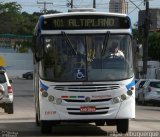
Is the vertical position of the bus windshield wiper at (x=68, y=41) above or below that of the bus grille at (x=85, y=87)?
above

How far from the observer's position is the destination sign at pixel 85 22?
15102 mm

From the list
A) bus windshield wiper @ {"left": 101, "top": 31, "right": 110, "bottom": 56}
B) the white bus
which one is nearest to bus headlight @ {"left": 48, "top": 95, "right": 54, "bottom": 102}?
the white bus

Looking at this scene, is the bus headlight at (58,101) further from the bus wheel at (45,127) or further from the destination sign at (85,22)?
the destination sign at (85,22)

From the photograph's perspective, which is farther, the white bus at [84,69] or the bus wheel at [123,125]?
the bus wheel at [123,125]

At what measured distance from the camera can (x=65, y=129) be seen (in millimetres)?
16969

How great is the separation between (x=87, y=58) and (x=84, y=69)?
306mm

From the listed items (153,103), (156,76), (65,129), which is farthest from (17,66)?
(65,129)

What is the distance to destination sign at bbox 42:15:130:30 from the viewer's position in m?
15.1

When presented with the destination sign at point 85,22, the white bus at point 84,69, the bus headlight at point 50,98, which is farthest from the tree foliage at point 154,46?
the bus headlight at point 50,98

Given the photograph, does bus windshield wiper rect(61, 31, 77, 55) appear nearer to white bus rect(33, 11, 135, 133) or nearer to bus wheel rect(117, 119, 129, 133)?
white bus rect(33, 11, 135, 133)

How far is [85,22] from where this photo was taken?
1522 cm

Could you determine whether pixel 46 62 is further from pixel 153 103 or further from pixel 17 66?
pixel 17 66

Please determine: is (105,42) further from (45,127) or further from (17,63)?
(17,63)

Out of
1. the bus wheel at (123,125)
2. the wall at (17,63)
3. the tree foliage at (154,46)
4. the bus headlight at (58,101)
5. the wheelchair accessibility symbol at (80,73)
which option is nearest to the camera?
the bus headlight at (58,101)
